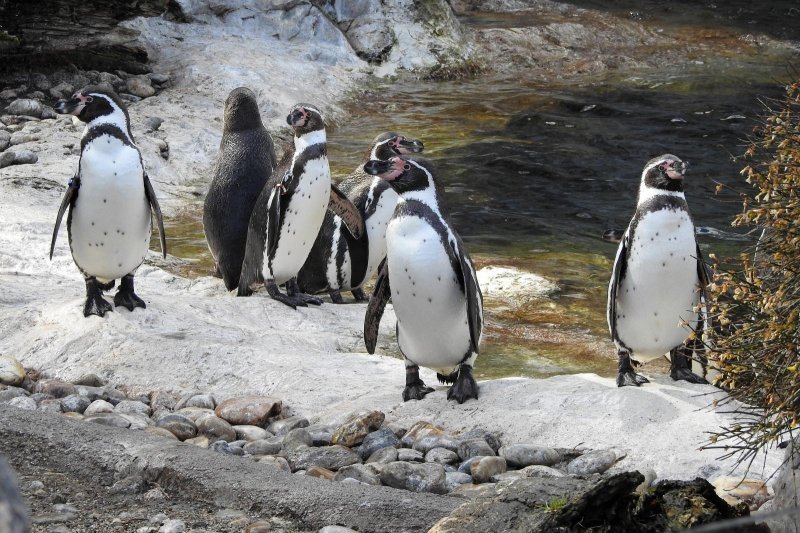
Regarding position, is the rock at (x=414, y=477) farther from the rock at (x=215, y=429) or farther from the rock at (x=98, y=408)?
the rock at (x=98, y=408)

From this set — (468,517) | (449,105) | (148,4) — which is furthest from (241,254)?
(449,105)

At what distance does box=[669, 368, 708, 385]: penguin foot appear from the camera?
505cm

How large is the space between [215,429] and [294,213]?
2694mm

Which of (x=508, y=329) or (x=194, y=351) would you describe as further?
(x=508, y=329)

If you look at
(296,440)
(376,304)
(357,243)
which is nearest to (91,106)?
(376,304)

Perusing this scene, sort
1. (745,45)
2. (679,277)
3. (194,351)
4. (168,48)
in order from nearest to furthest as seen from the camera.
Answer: (679,277), (194,351), (168,48), (745,45)

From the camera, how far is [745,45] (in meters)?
18.8

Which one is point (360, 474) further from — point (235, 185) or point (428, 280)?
point (235, 185)

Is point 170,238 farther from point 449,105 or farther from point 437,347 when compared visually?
point 449,105

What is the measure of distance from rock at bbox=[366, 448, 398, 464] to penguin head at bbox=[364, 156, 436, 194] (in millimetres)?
1272

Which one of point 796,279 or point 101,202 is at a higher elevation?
point 796,279

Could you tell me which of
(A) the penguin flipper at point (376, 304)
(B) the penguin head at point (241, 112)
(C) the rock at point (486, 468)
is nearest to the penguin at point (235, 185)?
(B) the penguin head at point (241, 112)

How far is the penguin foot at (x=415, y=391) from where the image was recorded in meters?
5.05

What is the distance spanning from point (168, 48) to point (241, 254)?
7.08m
